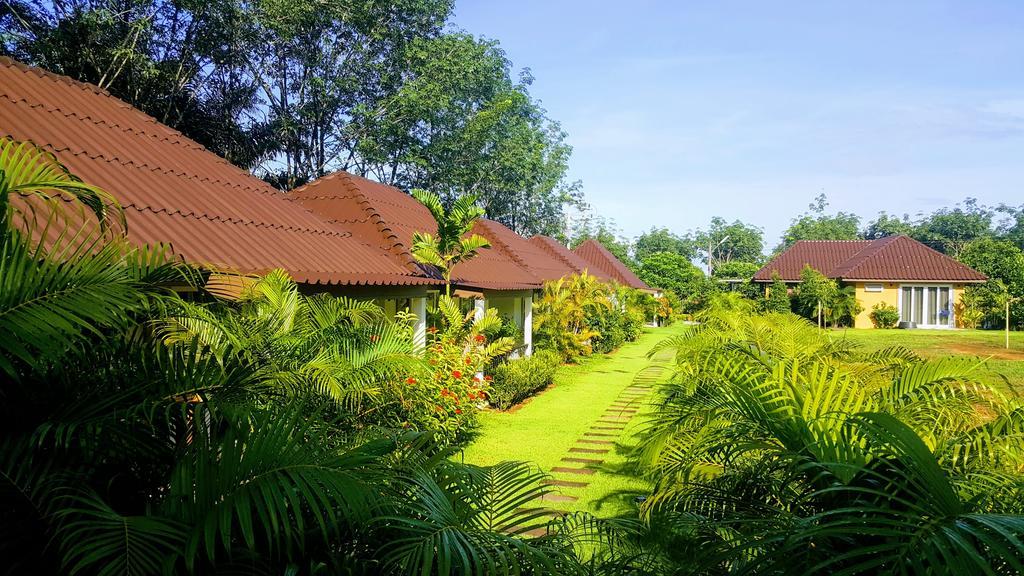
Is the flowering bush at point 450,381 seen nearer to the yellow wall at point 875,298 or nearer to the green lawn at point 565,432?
the green lawn at point 565,432

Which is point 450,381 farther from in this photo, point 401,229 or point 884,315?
point 884,315

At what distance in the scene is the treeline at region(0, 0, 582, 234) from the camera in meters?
20.1

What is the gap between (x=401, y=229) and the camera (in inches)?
528

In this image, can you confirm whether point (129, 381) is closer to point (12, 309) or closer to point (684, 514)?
point (12, 309)

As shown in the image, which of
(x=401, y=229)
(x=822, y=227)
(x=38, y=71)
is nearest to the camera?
(x=38, y=71)

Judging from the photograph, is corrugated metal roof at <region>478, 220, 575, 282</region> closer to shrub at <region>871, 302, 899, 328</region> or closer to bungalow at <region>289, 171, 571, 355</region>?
bungalow at <region>289, 171, 571, 355</region>

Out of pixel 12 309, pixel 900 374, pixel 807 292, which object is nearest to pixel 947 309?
pixel 807 292

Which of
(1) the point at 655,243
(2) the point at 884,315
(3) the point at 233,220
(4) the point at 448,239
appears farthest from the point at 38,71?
(1) the point at 655,243

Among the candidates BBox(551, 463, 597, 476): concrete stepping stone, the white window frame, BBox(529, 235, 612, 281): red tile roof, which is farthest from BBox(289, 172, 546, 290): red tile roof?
the white window frame

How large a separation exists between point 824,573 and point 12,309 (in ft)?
9.75

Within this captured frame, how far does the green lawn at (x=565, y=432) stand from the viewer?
763cm

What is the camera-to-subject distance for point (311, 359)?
4.59m

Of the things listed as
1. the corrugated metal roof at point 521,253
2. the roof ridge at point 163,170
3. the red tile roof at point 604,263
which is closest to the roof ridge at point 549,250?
the corrugated metal roof at point 521,253

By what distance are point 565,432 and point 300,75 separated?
2073 centimetres
